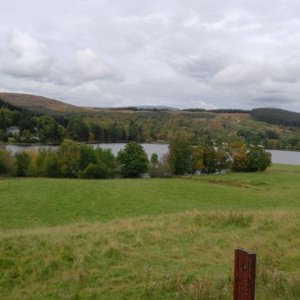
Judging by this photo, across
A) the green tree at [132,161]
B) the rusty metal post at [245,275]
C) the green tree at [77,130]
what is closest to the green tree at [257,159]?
the green tree at [132,161]

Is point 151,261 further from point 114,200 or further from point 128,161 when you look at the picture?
point 128,161

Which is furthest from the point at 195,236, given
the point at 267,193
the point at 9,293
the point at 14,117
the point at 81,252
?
the point at 14,117

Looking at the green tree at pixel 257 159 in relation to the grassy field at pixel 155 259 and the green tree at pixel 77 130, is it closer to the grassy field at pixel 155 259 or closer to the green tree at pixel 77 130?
the grassy field at pixel 155 259

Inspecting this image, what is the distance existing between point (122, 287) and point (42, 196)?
1325 inches

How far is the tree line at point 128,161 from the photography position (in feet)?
226

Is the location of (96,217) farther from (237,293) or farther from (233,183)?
(233,183)

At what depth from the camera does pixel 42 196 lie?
4072 cm

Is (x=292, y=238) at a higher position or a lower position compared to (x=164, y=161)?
higher

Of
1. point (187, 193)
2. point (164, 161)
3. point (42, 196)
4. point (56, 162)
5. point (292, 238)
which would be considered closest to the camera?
point (292, 238)

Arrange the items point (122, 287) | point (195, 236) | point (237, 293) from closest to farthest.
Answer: point (237, 293)
point (122, 287)
point (195, 236)

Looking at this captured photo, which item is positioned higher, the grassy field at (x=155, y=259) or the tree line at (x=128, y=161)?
the grassy field at (x=155, y=259)

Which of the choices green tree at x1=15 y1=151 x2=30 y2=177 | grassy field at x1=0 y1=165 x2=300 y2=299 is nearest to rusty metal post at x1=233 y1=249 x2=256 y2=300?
grassy field at x1=0 y1=165 x2=300 y2=299

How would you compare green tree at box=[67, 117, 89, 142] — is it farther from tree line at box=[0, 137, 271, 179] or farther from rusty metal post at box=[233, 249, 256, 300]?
rusty metal post at box=[233, 249, 256, 300]

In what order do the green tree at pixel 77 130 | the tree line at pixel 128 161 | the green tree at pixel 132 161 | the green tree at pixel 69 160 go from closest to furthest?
the tree line at pixel 128 161 → the green tree at pixel 69 160 → the green tree at pixel 132 161 → the green tree at pixel 77 130
